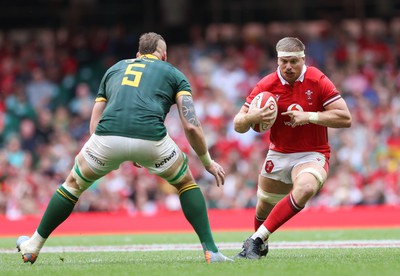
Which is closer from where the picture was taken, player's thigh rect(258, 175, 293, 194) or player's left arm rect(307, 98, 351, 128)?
player's left arm rect(307, 98, 351, 128)

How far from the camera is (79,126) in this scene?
20.3 metres

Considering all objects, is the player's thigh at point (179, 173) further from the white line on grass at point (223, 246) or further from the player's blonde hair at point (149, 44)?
the white line on grass at point (223, 246)

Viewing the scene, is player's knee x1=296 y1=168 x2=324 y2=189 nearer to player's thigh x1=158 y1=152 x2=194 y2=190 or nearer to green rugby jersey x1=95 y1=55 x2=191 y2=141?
player's thigh x1=158 y1=152 x2=194 y2=190

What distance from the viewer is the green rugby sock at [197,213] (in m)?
8.06

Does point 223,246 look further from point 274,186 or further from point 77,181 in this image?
point 77,181

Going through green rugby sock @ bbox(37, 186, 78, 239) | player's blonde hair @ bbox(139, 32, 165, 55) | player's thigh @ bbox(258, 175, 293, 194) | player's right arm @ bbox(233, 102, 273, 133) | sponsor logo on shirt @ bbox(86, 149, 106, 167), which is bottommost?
player's thigh @ bbox(258, 175, 293, 194)

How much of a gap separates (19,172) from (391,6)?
10.8 metres

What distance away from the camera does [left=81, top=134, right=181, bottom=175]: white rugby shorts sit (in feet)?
26.0

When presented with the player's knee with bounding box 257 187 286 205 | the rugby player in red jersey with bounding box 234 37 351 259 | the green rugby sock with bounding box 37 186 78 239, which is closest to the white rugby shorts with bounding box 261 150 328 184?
the rugby player in red jersey with bounding box 234 37 351 259

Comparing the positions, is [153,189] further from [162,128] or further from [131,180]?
[162,128]

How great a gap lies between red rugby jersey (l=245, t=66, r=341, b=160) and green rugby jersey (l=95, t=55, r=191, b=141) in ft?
3.59

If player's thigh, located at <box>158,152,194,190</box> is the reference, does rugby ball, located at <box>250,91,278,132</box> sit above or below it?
above

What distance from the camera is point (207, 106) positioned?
2011cm

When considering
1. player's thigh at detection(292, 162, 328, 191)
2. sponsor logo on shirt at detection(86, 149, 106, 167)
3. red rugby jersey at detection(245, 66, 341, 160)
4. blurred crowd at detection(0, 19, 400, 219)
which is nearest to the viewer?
sponsor logo on shirt at detection(86, 149, 106, 167)
